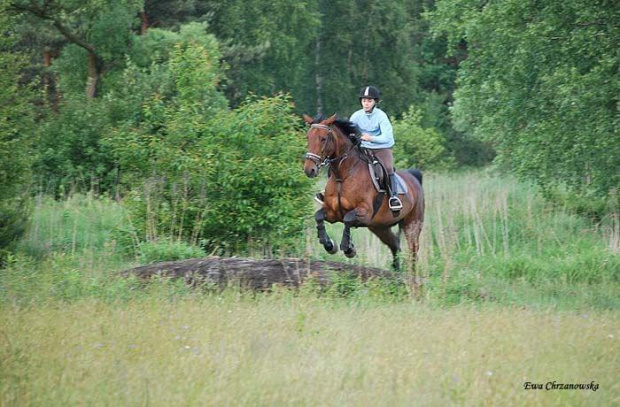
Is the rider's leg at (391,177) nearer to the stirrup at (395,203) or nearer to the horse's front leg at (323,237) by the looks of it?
the stirrup at (395,203)

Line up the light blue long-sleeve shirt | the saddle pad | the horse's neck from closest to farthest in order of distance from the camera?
1. the horse's neck
2. the saddle pad
3. the light blue long-sleeve shirt

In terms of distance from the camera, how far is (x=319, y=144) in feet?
42.0

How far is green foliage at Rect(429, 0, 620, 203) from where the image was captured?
17.0 m

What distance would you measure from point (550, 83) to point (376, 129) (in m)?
5.88

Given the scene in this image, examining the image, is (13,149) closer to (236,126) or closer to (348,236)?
(236,126)

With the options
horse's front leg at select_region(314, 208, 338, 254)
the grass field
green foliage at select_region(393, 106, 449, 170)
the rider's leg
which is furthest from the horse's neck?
green foliage at select_region(393, 106, 449, 170)

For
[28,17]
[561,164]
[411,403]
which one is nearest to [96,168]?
[561,164]

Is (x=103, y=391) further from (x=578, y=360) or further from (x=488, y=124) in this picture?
(x=488, y=124)

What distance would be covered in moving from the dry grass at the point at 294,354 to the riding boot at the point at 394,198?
3885 mm

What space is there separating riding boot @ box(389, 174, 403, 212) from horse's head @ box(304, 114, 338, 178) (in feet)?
4.25

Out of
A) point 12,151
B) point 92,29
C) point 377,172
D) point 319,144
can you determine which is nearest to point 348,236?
point 377,172

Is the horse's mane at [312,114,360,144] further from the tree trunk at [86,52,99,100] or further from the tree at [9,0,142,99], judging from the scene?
the tree trunk at [86,52,99,100]

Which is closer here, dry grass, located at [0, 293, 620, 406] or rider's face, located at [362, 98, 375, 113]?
dry grass, located at [0, 293, 620, 406]

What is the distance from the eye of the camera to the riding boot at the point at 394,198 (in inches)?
548
